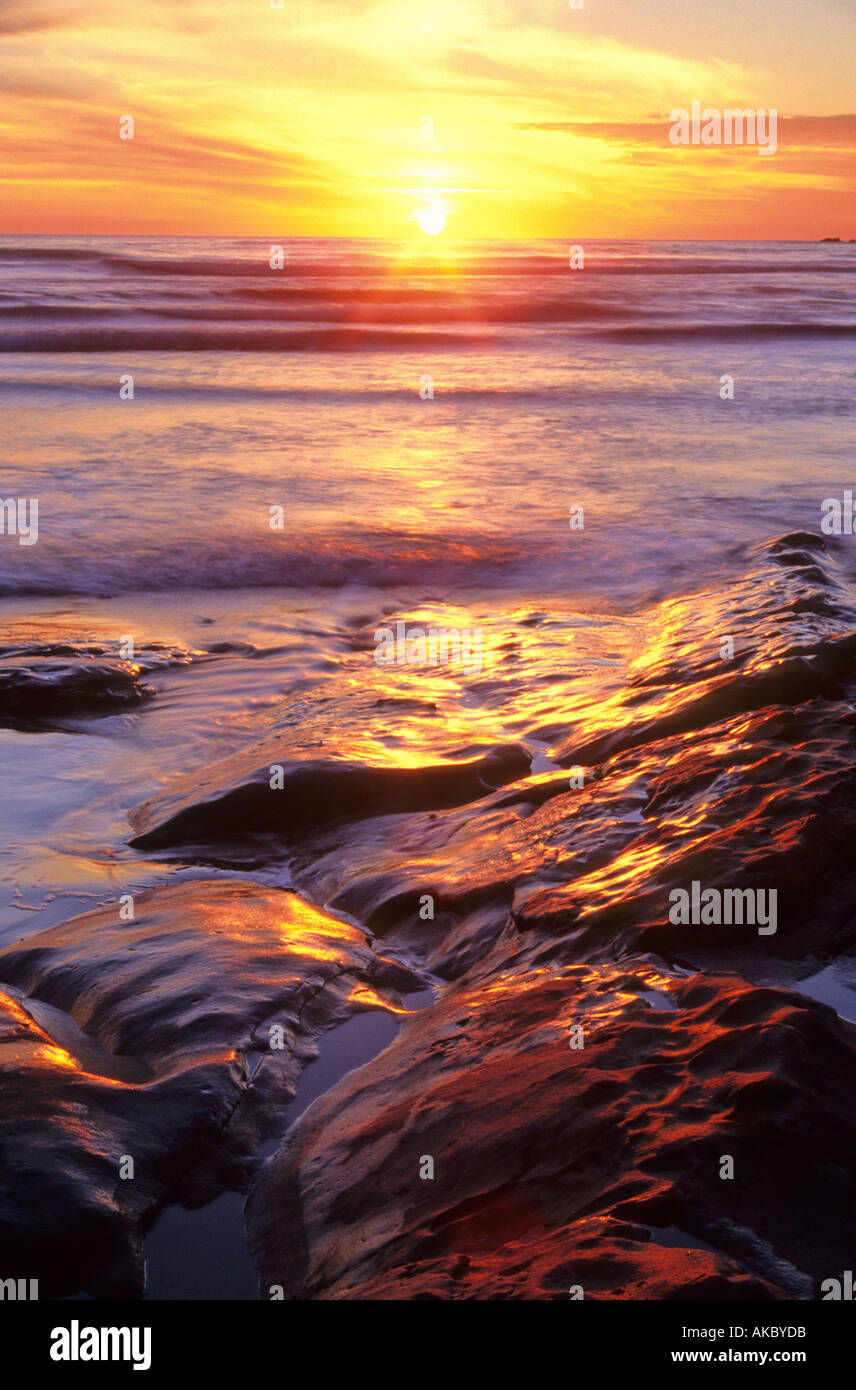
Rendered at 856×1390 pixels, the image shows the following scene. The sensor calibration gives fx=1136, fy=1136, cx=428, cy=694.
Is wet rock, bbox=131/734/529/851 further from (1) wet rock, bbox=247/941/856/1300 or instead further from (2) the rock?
(1) wet rock, bbox=247/941/856/1300

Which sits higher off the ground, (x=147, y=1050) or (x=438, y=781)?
(x=438, y=781)

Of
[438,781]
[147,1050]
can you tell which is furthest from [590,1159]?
[438,781]

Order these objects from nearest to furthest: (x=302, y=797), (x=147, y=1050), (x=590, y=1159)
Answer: (x=590, y=1159) < (x=147, y=1050) < (x=302, y=797)

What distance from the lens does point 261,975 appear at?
312 cm

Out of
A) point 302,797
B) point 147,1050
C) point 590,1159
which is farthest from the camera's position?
point 302,797

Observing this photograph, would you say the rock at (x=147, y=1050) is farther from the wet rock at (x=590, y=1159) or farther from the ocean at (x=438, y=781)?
the wet rock at (x=590, y=1159)

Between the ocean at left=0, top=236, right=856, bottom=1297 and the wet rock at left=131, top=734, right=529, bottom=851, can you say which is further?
the wet rock at left=131, top=734, right=529, bottom=851

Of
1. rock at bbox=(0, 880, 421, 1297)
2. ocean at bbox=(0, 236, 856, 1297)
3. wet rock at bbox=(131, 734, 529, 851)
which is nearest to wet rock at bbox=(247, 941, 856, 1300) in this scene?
ocean at bbox=(0, 236, 856, 1297)

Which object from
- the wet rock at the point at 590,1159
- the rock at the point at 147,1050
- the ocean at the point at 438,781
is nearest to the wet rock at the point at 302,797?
the ocean at the point at 438,781

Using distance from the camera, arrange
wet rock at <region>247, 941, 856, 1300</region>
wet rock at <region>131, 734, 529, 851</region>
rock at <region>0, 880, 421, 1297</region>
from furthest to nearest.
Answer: wet rock at <region>131, 734, 529, 851</region> < rock at <region>0, 880, 421, 1297</region> < wet rock at <region>247, 941, 856, 1300</region>

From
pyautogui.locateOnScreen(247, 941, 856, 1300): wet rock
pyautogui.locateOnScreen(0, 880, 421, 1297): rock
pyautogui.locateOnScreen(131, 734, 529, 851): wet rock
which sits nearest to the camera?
pyautogui.locateOnScreen(247, 941, 856, 1300): wet rock

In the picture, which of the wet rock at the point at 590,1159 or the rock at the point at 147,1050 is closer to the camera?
the wet rock at the point at 590,1159

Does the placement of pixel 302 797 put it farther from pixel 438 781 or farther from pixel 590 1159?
pixel 590 1159
